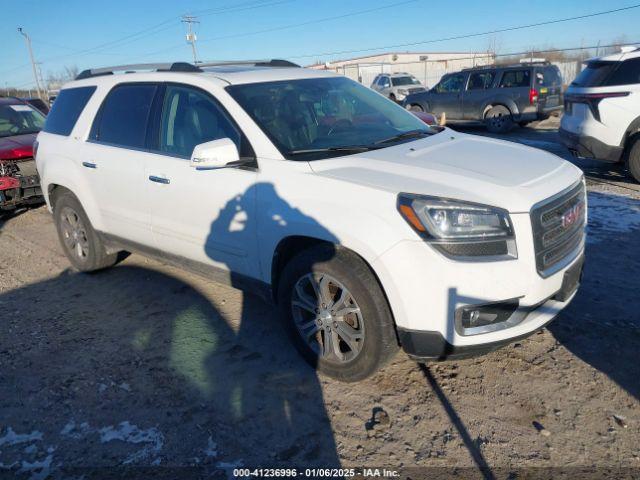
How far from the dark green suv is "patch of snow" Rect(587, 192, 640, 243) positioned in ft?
26.0

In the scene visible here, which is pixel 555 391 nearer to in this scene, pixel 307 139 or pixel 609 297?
pixel 609 297

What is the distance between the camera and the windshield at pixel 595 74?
7660 mm

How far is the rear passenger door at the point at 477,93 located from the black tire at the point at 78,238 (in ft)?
41.5

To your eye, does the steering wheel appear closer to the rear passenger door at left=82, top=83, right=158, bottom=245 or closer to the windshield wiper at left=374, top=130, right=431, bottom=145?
the windshield wiper at left=374, top=130, right=431, bottom=145

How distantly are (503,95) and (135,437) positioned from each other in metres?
14.2

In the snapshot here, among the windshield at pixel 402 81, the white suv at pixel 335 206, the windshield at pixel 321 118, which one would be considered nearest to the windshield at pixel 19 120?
the white suv at pixel 335 206

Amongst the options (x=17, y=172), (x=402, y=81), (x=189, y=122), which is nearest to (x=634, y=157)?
(x=189, y=122)

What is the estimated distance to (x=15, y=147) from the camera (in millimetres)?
7680

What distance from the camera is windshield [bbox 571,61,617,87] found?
25.1 feet

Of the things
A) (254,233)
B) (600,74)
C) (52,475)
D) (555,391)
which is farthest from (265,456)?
(600,74)

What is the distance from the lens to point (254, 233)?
3453mm

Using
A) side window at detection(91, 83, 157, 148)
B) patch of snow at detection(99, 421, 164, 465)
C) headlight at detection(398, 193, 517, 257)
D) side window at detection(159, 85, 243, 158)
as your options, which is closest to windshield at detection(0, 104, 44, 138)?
side window at detection(91, 83, 157, 148)

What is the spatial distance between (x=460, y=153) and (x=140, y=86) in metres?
2.74

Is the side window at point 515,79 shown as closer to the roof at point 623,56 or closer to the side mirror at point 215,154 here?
the roof at point 623,56
